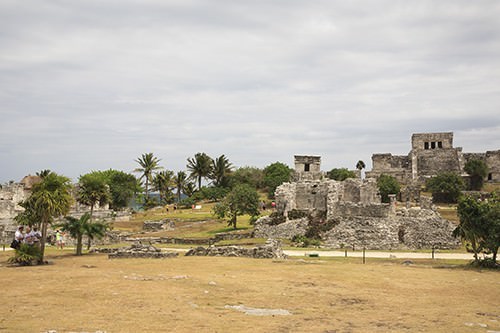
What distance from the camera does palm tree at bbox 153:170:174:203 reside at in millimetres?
85912

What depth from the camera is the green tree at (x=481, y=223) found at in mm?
23573

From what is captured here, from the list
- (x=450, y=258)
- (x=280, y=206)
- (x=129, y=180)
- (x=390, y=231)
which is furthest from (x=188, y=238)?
(x=129, y=180)

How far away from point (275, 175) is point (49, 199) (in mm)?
68323

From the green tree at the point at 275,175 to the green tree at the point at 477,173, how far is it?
28996mm

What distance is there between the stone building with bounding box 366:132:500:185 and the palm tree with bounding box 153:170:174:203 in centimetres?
3544

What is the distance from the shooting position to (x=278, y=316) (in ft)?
44.5

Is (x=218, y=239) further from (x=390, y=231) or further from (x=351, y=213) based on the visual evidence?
(x=390, y=231)

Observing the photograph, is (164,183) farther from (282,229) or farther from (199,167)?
(282,229)

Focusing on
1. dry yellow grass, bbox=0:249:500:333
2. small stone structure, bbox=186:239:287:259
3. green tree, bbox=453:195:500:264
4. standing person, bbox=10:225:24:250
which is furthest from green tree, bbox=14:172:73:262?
green tree, bbox=453:195:500:264

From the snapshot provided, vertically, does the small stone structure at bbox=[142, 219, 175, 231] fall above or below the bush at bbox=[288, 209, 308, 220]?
below

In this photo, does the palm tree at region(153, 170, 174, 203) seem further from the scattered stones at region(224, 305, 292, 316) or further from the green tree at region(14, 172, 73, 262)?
the scattered stones at region(224, 305, 292, 316)

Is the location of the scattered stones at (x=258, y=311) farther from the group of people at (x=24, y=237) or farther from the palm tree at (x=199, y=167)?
the palm tree at (x=199, y=167)

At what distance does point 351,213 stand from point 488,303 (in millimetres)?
24603

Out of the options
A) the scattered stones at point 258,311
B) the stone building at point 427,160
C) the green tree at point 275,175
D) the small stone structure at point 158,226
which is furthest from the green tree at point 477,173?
the scattered stones at point 258,311
